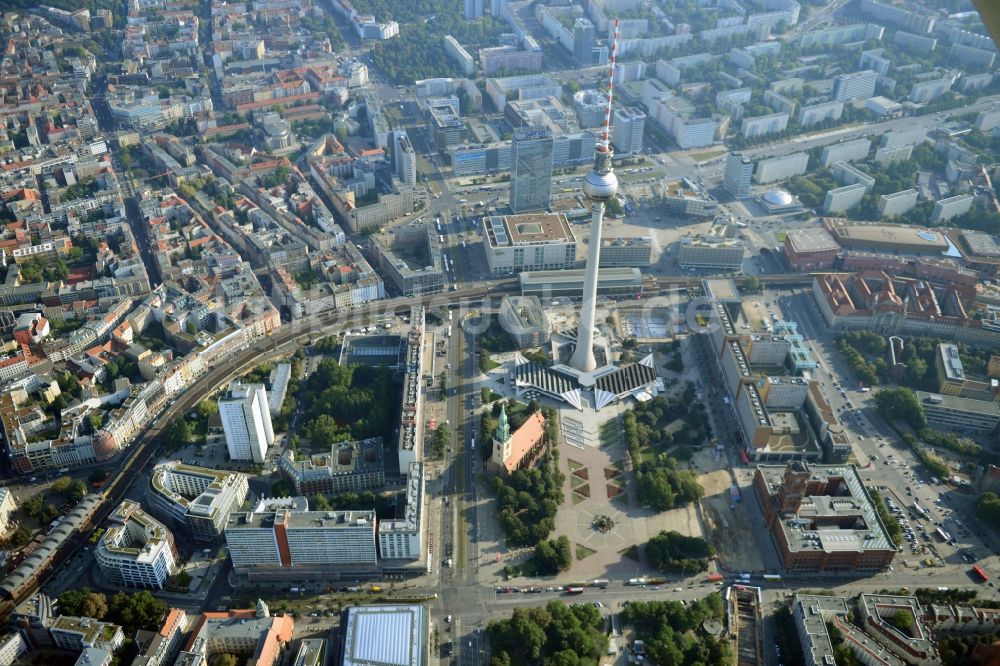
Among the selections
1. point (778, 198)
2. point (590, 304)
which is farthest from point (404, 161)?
point (778, 198)

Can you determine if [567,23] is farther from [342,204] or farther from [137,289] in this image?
[137,289]

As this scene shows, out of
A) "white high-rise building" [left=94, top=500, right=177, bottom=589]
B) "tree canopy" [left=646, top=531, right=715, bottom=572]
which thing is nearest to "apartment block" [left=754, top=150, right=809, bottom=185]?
"tree canopy" [left=646, top=531, right=715, bottom=572]

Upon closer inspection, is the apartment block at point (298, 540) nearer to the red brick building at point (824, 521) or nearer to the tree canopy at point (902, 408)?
the red brick building at point (824, 521)

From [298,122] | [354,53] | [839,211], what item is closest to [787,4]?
[839,211]

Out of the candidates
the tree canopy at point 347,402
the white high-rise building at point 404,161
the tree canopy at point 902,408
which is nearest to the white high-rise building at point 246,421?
Result: the tree canopy at point 347,402

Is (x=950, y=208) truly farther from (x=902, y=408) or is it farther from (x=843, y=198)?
(x=902, y=408)
